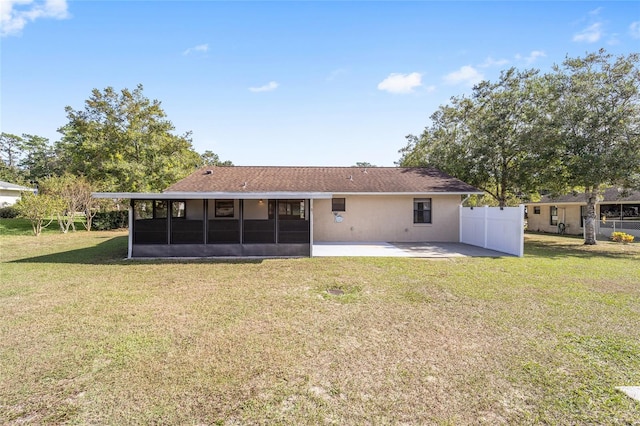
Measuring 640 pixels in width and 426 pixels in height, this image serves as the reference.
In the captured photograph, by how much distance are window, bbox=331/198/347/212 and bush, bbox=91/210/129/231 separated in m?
16.9

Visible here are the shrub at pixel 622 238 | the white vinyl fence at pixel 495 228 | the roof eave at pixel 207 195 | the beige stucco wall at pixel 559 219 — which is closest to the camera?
the roof eave at pixel 207 195

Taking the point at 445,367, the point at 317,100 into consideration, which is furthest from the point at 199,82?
the point at 445,367

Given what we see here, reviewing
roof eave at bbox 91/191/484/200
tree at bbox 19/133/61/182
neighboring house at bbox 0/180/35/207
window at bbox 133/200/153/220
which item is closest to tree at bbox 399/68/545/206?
roof eave at bbox 91/191/484/200

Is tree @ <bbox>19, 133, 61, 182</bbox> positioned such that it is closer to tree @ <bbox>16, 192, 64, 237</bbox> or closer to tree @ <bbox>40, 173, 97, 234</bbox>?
tree @ <bbox>40, 173, 97, 234</bbox>

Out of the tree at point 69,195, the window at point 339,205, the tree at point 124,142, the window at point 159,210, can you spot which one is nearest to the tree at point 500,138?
the window at point 339,205

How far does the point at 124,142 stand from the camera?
893 inches

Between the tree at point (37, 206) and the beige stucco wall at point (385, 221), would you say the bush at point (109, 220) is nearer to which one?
the tree at point (37, 206)

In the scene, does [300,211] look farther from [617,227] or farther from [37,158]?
[37,158]

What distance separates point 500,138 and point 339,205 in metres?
10.00

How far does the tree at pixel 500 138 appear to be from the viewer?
1552 cm

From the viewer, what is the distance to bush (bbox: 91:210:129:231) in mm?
20891

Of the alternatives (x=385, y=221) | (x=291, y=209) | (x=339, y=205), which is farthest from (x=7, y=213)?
(x=385, y=221)

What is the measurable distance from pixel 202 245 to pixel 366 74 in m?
10.5

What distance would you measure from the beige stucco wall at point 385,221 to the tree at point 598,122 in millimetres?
5107
